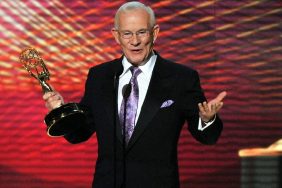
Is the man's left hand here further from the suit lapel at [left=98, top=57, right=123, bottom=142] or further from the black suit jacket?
the suit lapel at [left=98, top=57, right=123, bottom=142]

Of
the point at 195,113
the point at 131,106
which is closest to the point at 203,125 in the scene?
the point at 195,113

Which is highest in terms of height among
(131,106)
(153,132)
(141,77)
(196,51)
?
(196,51)

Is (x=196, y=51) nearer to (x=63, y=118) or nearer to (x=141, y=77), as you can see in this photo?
(x=141, y=77)

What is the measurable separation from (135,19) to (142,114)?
0.39 meters

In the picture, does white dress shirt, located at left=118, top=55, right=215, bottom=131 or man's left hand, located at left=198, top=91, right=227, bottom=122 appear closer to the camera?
man's left hand, located at left=198, top=91, right=227, bottom=122

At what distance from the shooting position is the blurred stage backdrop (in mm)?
5082

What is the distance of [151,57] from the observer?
2.90 m

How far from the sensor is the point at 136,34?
278cm

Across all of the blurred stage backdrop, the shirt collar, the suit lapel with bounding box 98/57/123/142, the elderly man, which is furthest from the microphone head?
the blurred stage backdrop

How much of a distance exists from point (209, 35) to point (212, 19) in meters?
0.12

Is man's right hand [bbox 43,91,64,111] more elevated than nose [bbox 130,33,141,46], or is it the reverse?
nose [bbox 130,33,141,46]

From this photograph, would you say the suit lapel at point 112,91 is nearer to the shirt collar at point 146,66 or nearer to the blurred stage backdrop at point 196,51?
the shirt collar at point 146,66

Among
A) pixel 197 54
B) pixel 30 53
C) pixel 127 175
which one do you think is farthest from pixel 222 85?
pixel 127 175

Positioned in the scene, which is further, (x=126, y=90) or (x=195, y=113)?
(x=195, y=113)
